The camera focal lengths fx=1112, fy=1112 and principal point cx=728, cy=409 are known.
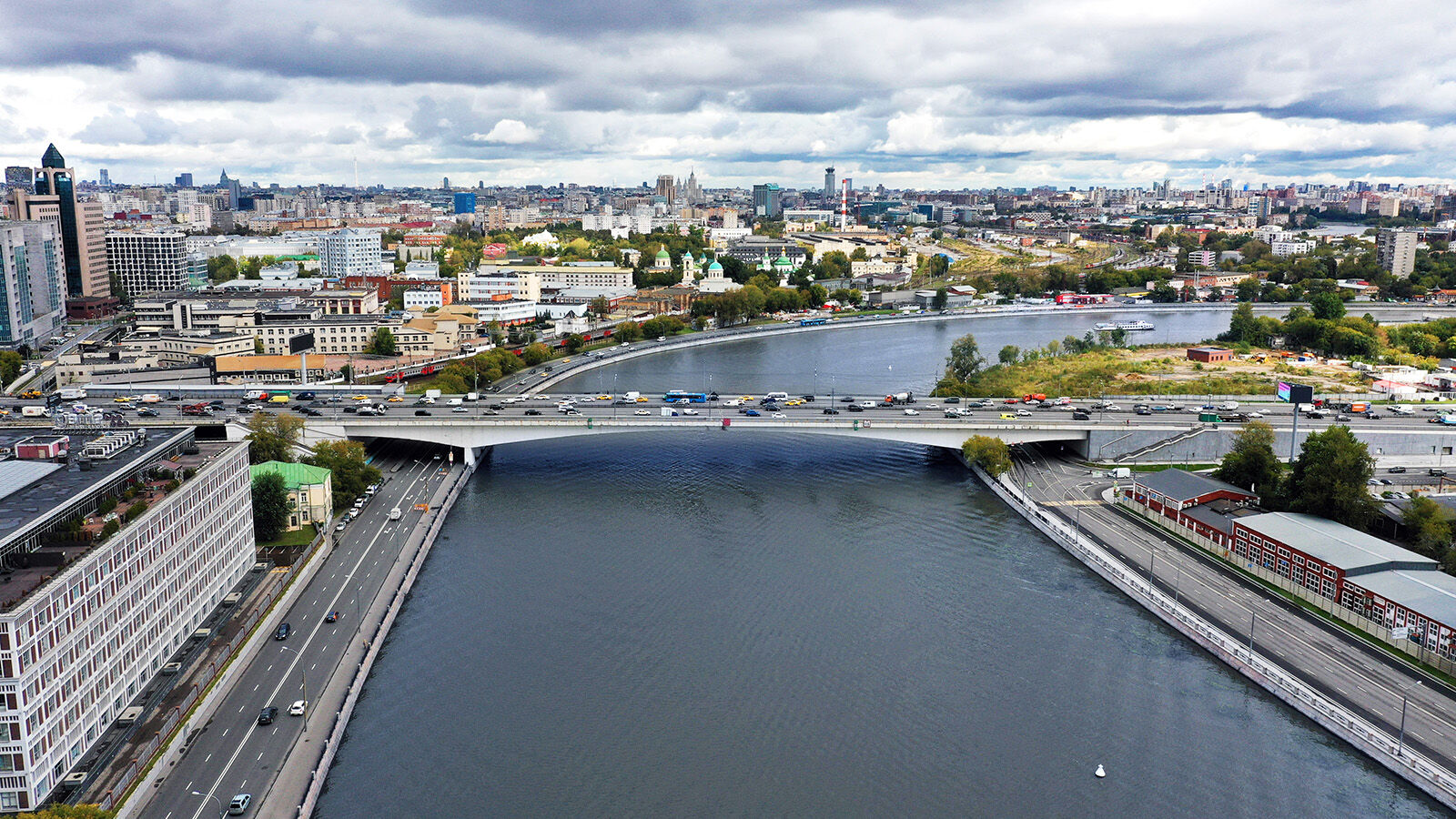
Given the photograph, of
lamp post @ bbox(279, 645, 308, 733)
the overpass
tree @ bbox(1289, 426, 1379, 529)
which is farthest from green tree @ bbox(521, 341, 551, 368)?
tree @ bbox(1289, 426, 1379, 529)

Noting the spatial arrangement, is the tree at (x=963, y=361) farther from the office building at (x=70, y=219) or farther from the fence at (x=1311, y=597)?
the office building at (x=70, y=219)


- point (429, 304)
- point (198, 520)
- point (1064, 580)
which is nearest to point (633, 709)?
point (198, 520)

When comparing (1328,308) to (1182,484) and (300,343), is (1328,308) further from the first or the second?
(300,343)

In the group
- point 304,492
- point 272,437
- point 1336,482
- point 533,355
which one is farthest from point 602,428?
point 533,355

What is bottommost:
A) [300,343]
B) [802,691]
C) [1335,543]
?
[802,691]

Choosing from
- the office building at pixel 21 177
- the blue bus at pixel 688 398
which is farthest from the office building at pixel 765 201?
the blue bus at pixel 688 398

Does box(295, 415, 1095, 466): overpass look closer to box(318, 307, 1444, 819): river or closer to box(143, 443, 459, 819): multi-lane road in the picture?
box(318, 307, 1444, 819): river
